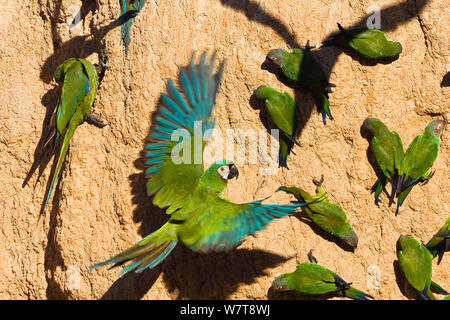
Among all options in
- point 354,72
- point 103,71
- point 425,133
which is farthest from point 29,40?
point 425,133

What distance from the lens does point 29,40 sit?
307 cm

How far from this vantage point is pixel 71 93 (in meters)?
2.66

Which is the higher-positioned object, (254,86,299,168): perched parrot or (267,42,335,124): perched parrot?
(267,42,335,124): perched parrot

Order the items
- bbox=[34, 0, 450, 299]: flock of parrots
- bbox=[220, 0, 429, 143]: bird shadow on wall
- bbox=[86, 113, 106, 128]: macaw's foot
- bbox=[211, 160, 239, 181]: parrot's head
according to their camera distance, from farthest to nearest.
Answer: bbox=[86, 113, 106, 128]: macaw's foot → bbox=[220, 0, 429, 143]: bird shadow on wall → bbox=[211, 160, 239, 181]: parrot's head → bbox=[34, 0, 450, 299]: flock of parrots

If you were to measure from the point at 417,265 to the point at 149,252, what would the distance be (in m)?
1.15

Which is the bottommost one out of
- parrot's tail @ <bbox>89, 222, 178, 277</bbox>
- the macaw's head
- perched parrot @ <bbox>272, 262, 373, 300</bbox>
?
perched parrot @ <bbox>272, 262, 373, 300</bbox>

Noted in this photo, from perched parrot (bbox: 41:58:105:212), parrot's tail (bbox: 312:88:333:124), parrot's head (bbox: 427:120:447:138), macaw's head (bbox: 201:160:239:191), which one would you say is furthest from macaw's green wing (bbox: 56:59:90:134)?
parrot's head (bbox: 427:120:447:138)

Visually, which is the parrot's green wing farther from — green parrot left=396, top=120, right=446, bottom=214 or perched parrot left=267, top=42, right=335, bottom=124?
perched parrot left=267, top=42, right=335, bottom=124

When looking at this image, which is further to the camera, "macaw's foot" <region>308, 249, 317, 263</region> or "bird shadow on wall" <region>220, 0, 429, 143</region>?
"bird shadow on wall" <region>220, 0, 429, 143</region>

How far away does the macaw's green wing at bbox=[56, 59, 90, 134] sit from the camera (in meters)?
2.66

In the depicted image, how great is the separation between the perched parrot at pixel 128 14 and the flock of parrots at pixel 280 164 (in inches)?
11.1

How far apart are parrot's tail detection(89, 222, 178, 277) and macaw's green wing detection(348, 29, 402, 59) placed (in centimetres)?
121

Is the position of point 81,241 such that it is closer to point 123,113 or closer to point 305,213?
point 123,113

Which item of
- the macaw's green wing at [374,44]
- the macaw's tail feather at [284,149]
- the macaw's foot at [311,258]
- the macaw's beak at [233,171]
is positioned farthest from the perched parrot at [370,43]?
the macaw's foot at [311,258]
